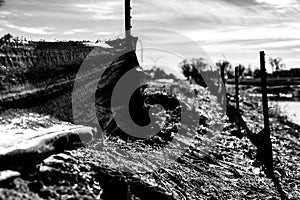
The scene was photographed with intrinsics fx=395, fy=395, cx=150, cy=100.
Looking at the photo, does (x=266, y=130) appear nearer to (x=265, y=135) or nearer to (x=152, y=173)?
(x=265, y=135)

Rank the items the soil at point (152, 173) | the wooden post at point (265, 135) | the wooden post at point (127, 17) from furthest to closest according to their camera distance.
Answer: the wooden post at point (265, 135) < the wooden post at point (127, 17) < the soil at point (152, 173)

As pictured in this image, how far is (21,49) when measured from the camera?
4617mm

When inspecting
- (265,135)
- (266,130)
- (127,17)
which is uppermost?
(127,17)

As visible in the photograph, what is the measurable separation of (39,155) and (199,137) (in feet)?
17.1

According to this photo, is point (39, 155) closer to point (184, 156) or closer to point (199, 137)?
point (184, 156)

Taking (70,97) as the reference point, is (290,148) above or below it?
below

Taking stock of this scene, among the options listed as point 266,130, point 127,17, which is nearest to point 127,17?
point 127,17

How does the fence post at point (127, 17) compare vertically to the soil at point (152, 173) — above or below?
above

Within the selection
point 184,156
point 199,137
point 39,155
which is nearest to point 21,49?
point 39,155

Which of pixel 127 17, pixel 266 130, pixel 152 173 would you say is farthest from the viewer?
pixel 266 130

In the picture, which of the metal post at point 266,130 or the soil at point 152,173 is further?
the metal post at point 266,130

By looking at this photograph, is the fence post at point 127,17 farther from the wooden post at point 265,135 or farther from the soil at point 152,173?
the wooden post at point 265,135

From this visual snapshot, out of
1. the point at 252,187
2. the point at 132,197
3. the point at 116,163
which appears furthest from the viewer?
the point at 252,187

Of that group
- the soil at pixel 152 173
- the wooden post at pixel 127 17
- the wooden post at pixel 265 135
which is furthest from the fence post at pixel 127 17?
the wooden post at pixel 265 135
